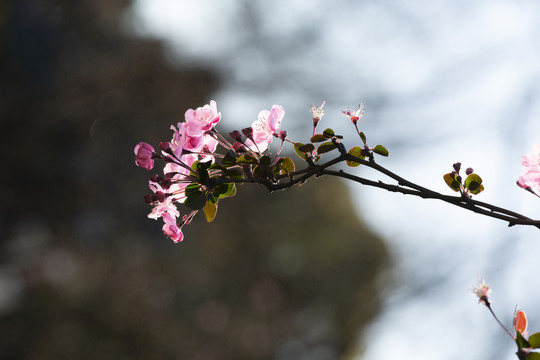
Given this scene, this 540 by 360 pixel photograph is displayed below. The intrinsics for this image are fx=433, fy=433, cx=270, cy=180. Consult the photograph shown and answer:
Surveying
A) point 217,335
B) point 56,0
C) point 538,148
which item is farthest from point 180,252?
point 538,148

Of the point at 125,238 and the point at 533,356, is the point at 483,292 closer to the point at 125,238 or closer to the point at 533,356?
the point at 533,356

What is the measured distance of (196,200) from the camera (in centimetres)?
50

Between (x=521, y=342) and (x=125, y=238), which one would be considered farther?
(x=125, y=238)

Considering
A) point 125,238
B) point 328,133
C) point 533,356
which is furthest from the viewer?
point 125,238

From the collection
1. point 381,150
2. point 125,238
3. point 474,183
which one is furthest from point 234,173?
point 125,238

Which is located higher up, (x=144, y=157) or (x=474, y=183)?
(x=144, y=157)

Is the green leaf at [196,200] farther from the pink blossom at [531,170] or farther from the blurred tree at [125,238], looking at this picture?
the blurred tree at [125,238]

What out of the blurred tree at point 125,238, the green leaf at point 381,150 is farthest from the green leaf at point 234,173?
the blurred tree at point 125,238

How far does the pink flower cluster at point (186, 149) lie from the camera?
19.6 inches

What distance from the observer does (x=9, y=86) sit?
438cm

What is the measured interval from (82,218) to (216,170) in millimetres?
3690

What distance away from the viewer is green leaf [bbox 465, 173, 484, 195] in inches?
19.9

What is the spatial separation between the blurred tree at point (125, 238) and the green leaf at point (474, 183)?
10.3 ft

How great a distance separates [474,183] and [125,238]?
11.9 feet
